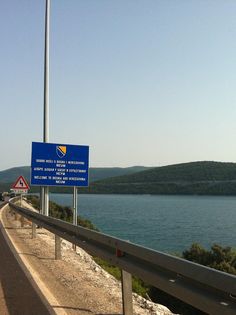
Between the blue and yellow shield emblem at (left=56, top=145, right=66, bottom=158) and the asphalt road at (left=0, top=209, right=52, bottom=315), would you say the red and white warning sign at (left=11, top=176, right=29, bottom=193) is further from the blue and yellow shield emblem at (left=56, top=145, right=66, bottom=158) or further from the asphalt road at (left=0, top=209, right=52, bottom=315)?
the asphalt road at (left=0, top=209, right=52, bottom=315)

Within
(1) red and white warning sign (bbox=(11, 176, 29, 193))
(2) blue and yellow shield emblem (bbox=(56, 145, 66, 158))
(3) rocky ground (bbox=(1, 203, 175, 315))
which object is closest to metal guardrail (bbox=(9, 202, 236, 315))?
(3) rocky ground (bbox=(1, 203, 175, 315))

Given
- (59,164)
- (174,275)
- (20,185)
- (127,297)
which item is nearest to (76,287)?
(127,297)

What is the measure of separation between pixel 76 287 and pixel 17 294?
3.37 feet

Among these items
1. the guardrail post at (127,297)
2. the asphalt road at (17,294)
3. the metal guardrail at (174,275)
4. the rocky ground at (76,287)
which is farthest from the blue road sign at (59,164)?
the guardrail post at (127,297)

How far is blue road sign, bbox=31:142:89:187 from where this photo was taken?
16.8 meters

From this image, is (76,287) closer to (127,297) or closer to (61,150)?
(127,297)

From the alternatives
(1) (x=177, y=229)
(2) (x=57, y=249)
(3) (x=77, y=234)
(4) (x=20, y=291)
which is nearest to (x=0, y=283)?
(4) (x=20, y=291)

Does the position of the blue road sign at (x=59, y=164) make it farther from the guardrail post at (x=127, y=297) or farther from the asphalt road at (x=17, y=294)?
the guardrail post at (x=127, y=297)

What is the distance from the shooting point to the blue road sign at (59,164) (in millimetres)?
16812

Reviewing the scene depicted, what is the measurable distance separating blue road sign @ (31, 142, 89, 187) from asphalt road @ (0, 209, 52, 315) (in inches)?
253

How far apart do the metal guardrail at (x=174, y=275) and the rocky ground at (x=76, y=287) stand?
0.63 m

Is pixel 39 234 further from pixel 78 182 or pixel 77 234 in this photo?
pixel 77 234

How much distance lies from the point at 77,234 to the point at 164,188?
7375 inches

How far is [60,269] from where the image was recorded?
984cm
